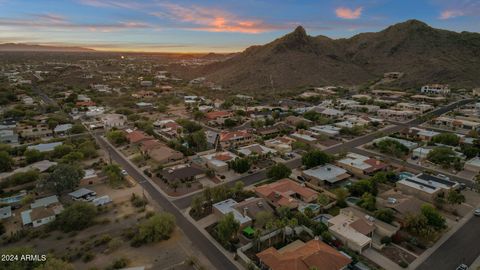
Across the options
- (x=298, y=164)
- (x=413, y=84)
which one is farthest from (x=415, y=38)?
(x=298, y=164)

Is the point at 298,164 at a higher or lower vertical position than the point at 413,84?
lower

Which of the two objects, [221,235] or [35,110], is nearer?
[221,235]

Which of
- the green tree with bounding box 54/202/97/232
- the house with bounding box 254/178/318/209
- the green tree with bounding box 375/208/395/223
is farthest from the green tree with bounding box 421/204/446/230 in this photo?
the green tree with bounding box 54/202/97/232

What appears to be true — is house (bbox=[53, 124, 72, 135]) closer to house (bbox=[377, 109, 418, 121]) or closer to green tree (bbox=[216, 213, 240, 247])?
green tree (bbox=[216, 213, 240, 247])

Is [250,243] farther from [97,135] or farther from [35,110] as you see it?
[35,110]

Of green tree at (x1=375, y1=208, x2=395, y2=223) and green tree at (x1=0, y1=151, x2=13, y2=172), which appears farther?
green tree at (x1=0, y1=151, x2=13, y2=172)

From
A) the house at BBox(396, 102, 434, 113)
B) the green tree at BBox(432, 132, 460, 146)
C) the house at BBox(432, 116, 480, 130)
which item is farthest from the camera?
the house at BBox(396, 102, 434, 113)

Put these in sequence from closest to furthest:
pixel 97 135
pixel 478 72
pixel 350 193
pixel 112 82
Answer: pixel 350 193 < pixel 97 135 < pixel 478 72 < pixel 112 82
